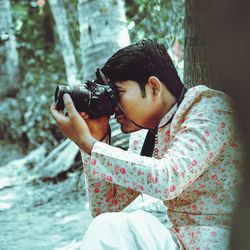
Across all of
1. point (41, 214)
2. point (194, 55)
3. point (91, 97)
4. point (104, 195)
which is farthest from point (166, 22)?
point (91, 97)

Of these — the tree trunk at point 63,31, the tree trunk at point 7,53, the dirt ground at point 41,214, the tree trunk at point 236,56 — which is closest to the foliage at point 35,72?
the tree trunk at point 7,53

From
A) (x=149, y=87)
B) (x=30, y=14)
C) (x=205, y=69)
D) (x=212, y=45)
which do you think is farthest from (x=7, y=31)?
(x=212, y=45)

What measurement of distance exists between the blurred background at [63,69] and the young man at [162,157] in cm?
21

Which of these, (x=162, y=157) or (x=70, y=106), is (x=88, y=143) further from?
(x=162, y=157)

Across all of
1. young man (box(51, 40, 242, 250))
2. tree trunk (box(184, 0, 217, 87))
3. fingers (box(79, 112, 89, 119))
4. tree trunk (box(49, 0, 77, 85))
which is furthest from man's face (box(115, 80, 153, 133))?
tree trunk (box(49, 0, 77, 85))

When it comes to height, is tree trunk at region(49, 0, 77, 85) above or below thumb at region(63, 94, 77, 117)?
below

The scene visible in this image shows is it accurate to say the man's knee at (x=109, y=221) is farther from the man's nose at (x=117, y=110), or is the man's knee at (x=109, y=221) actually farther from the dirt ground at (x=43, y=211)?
the dirt ground at (x=43, y=211)

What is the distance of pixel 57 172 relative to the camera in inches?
232

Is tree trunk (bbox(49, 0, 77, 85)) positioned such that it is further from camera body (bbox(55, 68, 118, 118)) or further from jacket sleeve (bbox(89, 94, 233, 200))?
jacket sleeve (bbox(89, 94, 233, 200))

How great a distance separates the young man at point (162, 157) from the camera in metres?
1.60

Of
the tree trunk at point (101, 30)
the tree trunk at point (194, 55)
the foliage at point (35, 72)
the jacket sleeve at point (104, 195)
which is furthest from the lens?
the foliage at point (35, 72)

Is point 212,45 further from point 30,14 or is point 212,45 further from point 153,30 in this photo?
point 30,14

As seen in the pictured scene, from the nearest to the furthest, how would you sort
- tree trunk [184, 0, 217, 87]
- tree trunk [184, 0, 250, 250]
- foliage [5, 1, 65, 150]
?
1. tree trunk [184, 0, 250, 250]
2. tree trunk [184, 0, 217, 87]
3. foliage [5, 1, 65, 150]

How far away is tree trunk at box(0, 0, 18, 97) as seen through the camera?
910 cm
